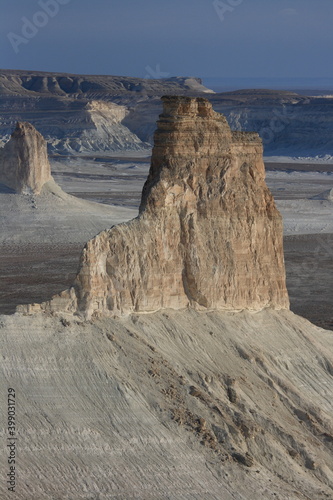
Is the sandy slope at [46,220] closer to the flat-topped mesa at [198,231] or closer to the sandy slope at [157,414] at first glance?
the flat-topped mesa at [198,231]

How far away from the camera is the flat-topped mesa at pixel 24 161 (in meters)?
75.1

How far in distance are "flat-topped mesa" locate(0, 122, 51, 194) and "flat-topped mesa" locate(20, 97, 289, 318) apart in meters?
44.1

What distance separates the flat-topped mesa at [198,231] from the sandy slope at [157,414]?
0.89 metres

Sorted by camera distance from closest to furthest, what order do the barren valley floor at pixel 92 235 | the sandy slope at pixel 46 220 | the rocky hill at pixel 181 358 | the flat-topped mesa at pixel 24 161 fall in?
the rocky hill at pixel 181 358 < the barren valley floor at pixel 92 235 < the flat-topped mesa at pixel 24 161 < the sandy slope at pixel 46 220

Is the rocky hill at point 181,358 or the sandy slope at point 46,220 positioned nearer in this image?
the rocky hill at point 181,358

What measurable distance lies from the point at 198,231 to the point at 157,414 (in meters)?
6.18

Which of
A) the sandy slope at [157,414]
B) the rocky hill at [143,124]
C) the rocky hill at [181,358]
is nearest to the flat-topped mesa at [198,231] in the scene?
the rocky hill at [181,358]

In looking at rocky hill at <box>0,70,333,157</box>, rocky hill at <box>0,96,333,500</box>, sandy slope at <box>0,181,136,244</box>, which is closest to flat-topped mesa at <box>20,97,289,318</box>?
rocky hill at <box>0,96,333,500</box>

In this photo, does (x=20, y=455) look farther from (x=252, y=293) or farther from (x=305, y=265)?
(x=305, y=265)

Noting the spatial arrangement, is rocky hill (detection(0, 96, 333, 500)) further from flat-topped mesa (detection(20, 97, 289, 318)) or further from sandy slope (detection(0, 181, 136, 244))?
sandy slope (detection(0, 181, 136, 244))

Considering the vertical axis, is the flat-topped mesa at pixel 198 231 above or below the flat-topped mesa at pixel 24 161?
above

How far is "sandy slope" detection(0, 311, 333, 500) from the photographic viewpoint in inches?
959

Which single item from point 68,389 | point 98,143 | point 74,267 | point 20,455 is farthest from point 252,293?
point 98,143

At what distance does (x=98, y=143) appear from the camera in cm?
16950
